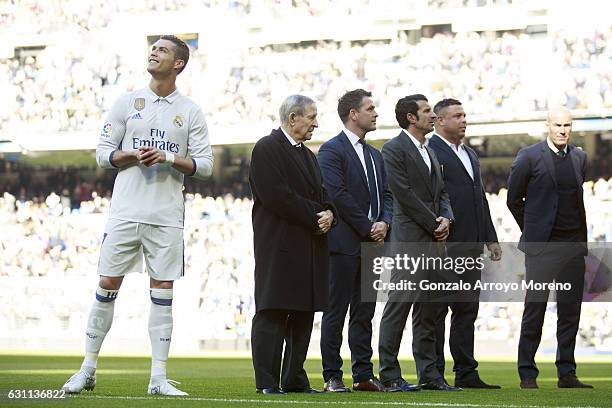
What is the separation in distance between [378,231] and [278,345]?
115 centimetres

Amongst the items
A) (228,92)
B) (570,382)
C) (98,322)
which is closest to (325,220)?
(98,322)

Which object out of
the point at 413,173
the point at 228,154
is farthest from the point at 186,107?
the point at 228,154

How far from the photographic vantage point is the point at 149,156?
21.0ft

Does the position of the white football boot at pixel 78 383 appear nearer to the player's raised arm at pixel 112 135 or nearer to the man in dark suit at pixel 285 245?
the man in dark suit at pixel 285 245

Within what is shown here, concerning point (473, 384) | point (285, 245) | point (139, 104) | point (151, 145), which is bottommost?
point (473, 384)

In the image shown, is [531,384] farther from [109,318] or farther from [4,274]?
[4,274]

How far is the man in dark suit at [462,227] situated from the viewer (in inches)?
330

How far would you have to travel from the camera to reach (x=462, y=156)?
340 inches

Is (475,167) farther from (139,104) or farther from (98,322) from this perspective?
(98,322)

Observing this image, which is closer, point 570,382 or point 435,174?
point 435,174

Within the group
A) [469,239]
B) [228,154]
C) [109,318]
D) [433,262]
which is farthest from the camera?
[228,154]

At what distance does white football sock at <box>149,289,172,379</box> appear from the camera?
6590 millimetres

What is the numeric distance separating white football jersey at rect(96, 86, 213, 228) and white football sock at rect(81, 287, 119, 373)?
16.8 inches

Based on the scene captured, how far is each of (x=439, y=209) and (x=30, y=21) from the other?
2205 centimetres
